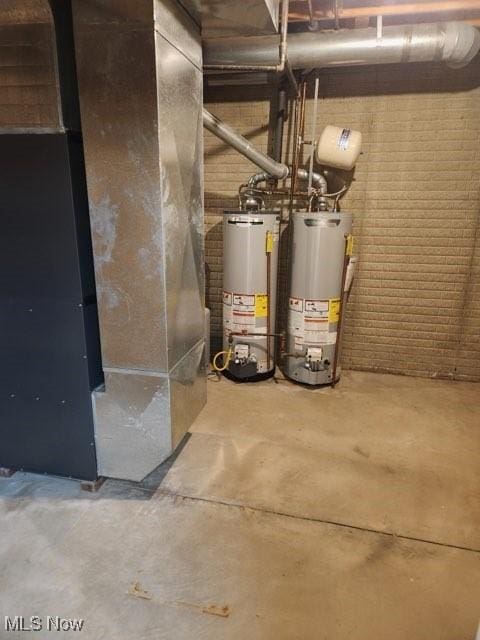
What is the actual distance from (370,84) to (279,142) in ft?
2.63

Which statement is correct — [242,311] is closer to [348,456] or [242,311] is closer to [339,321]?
[339,321]

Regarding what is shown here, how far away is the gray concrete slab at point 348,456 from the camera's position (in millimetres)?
1977

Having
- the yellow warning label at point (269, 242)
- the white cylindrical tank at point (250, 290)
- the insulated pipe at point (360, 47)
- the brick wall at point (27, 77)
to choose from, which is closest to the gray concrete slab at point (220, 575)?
the white cylindrical tank at point (250, 290)

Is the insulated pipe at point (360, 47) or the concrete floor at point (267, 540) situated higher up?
the insulated pipe at point (360, 47)

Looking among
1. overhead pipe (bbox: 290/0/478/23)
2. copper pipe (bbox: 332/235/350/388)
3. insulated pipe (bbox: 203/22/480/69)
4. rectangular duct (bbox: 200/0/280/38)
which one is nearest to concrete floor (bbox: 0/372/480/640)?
copper pipe (bbox: 332/235/350/388)

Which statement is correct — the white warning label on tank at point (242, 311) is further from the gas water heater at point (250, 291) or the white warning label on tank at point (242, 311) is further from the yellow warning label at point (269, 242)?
the yellow warning label at point (269, 242)

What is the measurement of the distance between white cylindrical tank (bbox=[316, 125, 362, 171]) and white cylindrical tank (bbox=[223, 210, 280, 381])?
0.57 m

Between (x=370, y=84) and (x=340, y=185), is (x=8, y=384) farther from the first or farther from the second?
(x=370, y=84)

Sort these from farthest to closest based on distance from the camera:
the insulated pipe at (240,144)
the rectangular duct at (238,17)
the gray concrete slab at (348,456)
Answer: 1. the insulated pipe at (240,144)
2. the gray concrete slab at (348,456)
3. the rectangular duct at (238,17)

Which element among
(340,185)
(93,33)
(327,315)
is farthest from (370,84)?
(93,33)

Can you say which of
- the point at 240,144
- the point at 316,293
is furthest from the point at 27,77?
the point at 316,293

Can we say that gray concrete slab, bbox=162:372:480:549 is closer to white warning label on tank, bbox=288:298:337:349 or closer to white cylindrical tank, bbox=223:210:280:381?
white cylindrical tank, bbox=223:210:280:381

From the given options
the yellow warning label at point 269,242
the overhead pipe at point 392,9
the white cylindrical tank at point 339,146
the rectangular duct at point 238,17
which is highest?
the overhead pipe at point 392,9

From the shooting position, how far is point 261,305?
322 centimetres
